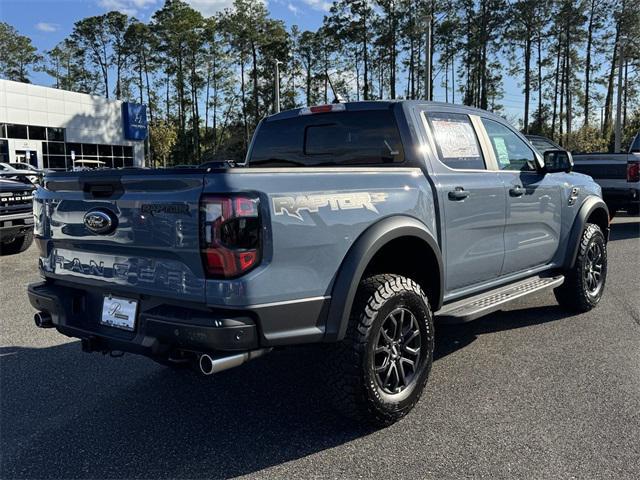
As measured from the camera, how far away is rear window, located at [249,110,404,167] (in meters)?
3.84

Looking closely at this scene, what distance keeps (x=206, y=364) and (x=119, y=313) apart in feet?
2.13

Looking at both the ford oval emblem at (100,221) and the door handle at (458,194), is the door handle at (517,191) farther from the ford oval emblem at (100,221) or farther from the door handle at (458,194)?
the ford oval emblem at (100,221)

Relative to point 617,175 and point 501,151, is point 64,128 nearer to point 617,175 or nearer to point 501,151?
point 617,175

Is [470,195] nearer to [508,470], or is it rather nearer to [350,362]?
[350,362]

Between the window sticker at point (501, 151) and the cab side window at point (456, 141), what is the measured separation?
0.93 feet

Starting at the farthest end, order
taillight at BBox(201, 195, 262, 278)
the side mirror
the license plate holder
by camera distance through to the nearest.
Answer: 1. the side mirror
2. the license plate holder
3. taillight at BBox(201, 195, 262, 278)

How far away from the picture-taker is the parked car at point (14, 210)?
8.62 metres

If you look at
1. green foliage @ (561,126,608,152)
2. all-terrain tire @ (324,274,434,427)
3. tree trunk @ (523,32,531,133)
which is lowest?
all-terrain tire @ (324,274,434,427)

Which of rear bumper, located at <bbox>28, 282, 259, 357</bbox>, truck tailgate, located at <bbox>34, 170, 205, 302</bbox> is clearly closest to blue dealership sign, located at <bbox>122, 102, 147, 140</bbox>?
truck tailgate, located at <bbox>34, 170, 205, 302</bbox>

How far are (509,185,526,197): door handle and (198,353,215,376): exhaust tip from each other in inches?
108

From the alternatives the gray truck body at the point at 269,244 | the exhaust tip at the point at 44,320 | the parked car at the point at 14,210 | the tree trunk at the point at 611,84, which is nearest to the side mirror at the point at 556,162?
the gray truck body at the point at 269,244

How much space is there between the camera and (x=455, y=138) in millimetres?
4059

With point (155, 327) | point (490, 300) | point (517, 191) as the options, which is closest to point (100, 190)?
point (155, 327)

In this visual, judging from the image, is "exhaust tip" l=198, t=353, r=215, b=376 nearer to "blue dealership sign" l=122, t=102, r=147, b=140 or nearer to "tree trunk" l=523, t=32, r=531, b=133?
"blue dealership sign" l=122, t=102, r=147, b=140
